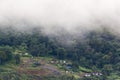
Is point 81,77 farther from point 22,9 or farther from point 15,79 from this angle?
point 22,9

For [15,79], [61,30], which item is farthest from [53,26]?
[15,79]

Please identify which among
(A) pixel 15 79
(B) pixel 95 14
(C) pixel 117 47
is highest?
(B) pixel 95 14

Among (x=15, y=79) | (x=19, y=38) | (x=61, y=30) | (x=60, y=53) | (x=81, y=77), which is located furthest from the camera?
(x=61, y=30)

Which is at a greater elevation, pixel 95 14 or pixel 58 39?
pixel 95 14

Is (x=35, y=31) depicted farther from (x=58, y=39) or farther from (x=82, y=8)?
(x=82, y=8)

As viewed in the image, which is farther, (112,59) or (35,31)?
(35,31)

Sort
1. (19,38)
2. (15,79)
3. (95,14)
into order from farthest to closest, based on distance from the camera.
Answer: (95,14) → (19,38) → (15,79)
